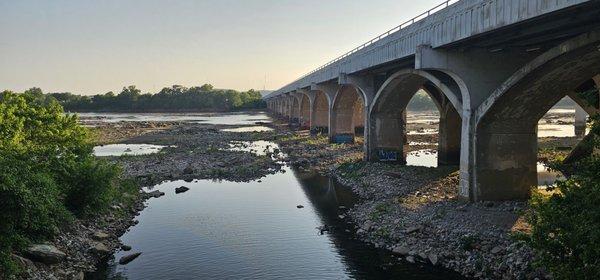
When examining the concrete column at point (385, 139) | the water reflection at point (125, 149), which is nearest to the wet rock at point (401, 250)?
the concrete column at point (385, 139)

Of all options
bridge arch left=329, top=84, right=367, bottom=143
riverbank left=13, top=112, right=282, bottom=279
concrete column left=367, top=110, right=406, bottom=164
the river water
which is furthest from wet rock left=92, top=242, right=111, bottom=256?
bridge arch left=329, top=84, right=367, bottom=143

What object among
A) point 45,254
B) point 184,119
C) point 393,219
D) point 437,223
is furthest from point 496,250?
point 184,119

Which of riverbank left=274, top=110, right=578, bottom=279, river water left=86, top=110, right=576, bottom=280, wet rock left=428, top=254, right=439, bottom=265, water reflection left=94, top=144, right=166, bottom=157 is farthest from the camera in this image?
water reflection left=94, top=144, right=166, bottom=157

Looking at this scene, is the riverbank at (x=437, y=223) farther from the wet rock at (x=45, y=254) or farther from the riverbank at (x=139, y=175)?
the wet rock at (x=45, y=254)

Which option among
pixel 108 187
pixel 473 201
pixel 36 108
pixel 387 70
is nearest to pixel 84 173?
pixel 108 187

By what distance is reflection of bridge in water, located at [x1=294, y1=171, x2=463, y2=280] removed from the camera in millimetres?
16203

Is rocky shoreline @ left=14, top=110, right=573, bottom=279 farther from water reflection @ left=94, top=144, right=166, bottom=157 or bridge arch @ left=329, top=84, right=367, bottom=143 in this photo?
bridge arch @ left=329, top=84, right=367, bottom=143

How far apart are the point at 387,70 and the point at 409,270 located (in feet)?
Result: 79.3

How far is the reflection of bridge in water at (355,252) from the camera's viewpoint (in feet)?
53.2

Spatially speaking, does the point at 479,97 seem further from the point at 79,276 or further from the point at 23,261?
the point at 23,261

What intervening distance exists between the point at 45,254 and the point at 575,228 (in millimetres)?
15627

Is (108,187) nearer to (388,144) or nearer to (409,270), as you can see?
(409,270)

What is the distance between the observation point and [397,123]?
133 feet

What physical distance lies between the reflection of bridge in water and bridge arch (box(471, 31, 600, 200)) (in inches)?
275
